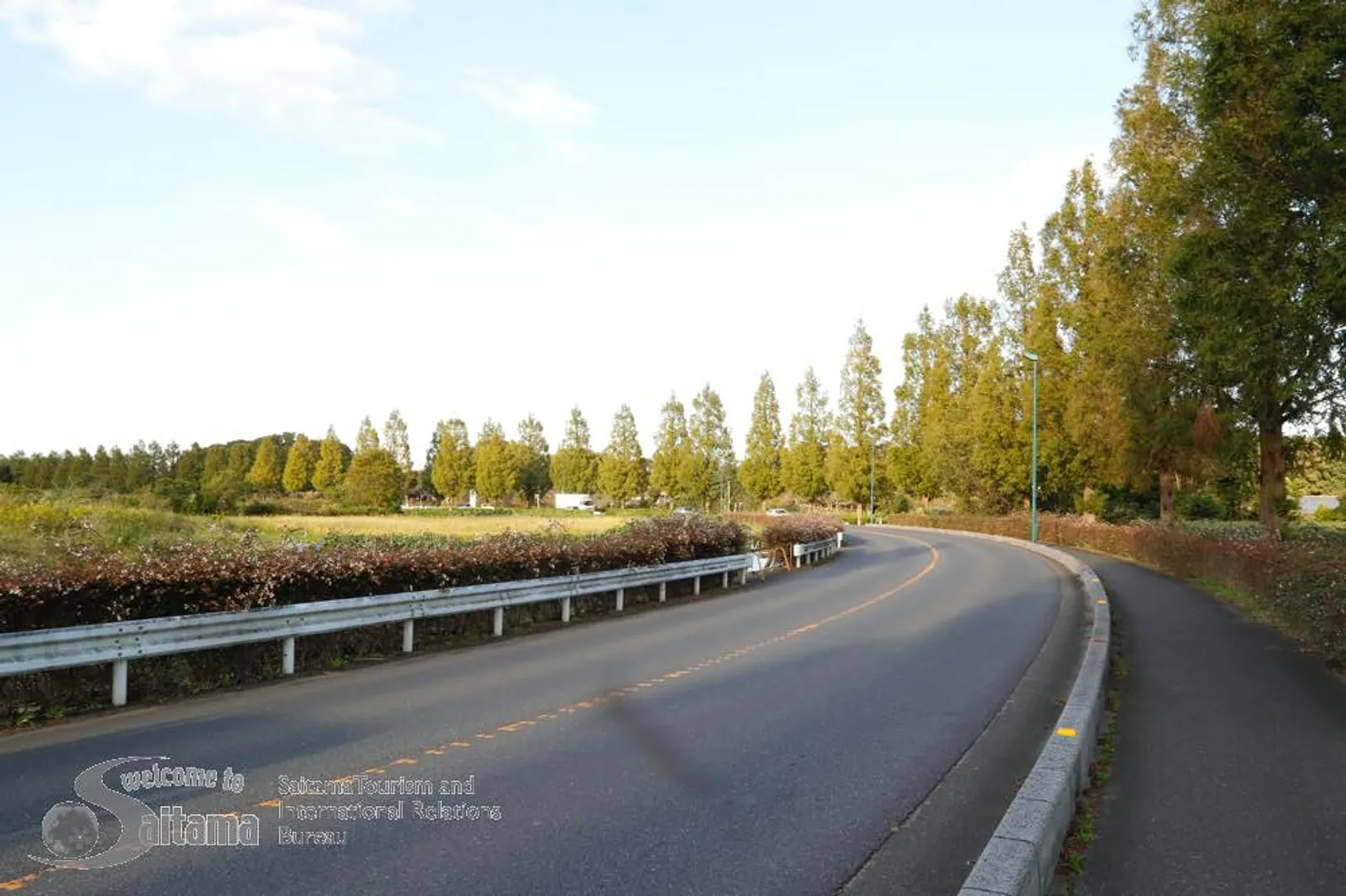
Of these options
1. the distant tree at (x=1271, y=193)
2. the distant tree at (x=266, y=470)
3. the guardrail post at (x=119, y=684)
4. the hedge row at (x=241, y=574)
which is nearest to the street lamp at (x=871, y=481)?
the hedge row at (x=241, y=574)

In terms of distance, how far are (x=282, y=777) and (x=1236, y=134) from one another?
13640 mm

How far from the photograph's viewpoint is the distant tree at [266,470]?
401 ft

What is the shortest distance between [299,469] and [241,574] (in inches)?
4879

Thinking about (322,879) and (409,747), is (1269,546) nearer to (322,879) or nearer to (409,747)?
(409,747)

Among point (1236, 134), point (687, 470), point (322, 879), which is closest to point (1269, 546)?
point (1236, 134)

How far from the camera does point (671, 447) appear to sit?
317ft

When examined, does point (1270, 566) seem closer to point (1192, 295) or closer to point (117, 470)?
point (1192, 295)

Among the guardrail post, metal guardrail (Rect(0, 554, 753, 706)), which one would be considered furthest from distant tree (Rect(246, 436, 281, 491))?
the guardrail post

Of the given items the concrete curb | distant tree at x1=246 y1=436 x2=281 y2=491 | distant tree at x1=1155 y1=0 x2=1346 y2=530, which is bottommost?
the concrete curb

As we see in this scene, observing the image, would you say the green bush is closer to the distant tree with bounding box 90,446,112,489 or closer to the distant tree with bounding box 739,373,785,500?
the distant tree with bounding box 739,373,785,500

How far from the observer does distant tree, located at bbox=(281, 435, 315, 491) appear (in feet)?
413

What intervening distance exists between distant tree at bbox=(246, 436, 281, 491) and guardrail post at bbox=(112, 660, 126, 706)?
119m

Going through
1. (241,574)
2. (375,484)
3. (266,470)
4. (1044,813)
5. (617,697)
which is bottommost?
(617,697)

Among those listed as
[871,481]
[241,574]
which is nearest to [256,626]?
[241,574]
